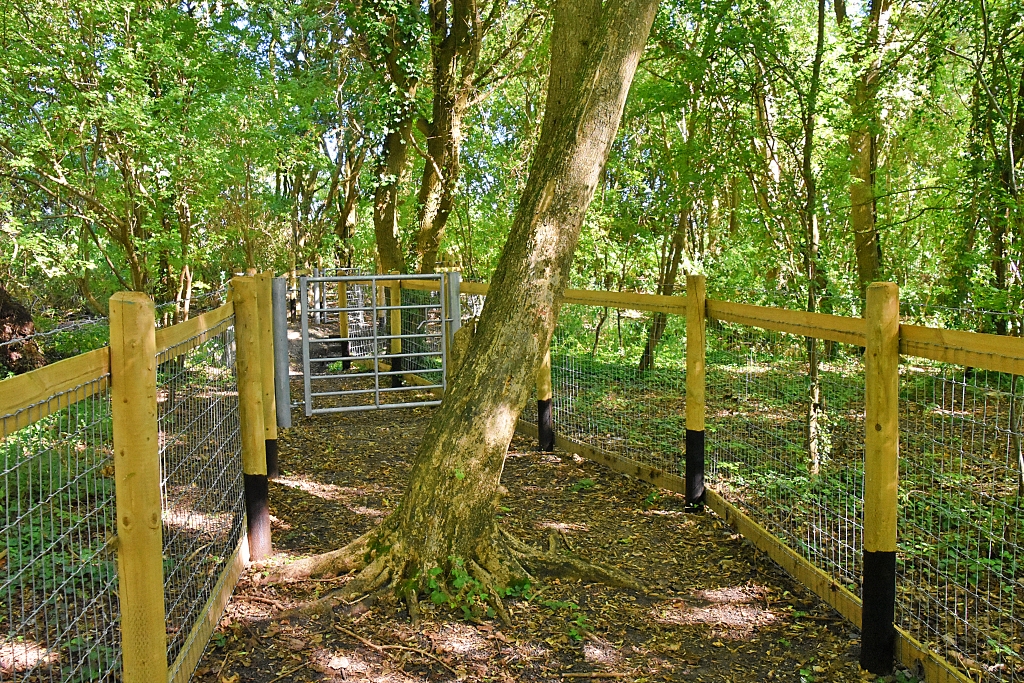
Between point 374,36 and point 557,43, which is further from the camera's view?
point 374,36

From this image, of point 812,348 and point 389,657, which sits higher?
point 812,348

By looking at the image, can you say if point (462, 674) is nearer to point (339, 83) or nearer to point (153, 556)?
point (153, 556)

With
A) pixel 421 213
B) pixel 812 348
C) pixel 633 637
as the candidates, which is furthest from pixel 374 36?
pixel 633 637

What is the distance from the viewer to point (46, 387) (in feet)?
6.84

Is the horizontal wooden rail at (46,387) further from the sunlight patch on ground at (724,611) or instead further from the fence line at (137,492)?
the sunlight patch on ground at (724,611)

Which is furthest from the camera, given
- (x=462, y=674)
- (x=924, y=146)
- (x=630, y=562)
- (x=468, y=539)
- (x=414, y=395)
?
(x=924, y=146)

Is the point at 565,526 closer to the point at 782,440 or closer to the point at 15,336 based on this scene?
the point at 782,440

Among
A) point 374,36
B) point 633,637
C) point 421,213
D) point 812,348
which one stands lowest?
point 633,637

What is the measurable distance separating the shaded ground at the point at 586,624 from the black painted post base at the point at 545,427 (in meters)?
1.45

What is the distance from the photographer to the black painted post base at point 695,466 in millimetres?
5469

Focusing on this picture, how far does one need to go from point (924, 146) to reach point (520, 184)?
7.12 m

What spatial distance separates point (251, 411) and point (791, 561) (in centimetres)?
303

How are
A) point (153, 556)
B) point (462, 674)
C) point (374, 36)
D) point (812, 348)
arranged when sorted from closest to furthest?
point (153, 556), point (462, 674), point (812, 348), point (374, 36)

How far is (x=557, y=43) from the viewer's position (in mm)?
4770
